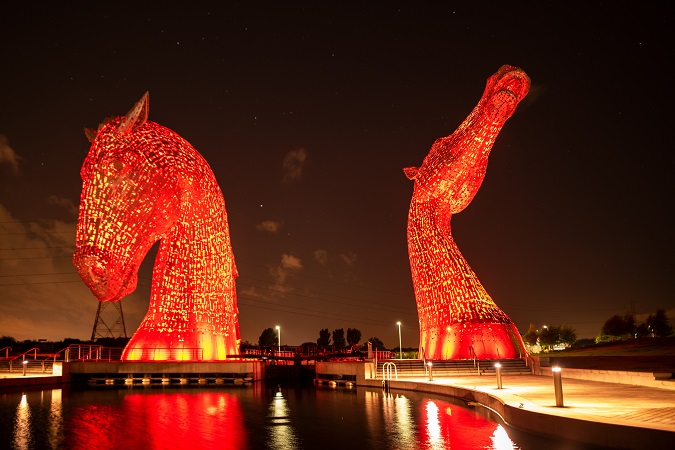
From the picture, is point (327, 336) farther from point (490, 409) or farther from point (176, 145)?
point (490, 409)

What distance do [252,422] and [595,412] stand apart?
6.05m

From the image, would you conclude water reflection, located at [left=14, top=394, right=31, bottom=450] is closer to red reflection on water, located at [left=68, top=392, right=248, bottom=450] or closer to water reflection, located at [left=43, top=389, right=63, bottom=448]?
water reflection, located at [left=43, top=389, right=63, bottom=448]

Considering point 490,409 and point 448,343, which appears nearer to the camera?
point 490,409

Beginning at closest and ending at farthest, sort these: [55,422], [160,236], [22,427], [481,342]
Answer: [22,427] < [55,422] < [160,236] < [481,342]

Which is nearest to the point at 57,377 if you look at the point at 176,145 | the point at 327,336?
the point at 176,145

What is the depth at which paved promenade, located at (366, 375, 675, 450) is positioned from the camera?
7.45m

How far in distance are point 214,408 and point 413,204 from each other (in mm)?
14640

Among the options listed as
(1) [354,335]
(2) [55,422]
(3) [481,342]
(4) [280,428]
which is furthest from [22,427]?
(1) [354,335]

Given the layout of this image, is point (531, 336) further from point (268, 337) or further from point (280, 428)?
point (280, 428)

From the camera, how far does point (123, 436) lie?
10023mm

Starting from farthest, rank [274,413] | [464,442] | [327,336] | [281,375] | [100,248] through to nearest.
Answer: [327,336] → [281,375] → [100,248] → [274,413] → [464,442]

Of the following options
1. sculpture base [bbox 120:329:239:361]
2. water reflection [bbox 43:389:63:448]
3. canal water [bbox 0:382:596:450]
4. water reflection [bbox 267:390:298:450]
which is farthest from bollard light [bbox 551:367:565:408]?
sculpture base [bbox 120:329:239:361]

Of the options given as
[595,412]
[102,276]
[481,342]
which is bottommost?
[595,412]

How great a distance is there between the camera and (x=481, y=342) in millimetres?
23531
